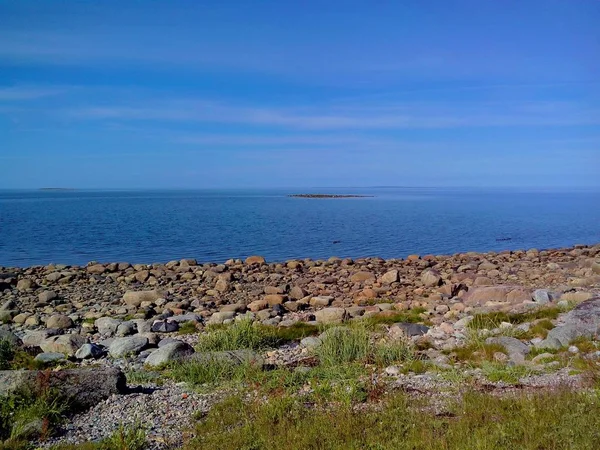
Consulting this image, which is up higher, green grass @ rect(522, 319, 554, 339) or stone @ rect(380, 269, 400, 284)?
green grass @ rect(522, 319, 554, 339)

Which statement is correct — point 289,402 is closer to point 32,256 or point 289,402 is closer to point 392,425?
point 392,425

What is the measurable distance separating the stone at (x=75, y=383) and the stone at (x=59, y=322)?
8078mm

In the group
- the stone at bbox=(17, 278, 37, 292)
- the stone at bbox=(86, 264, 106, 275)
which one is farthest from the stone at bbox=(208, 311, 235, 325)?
the stone at bbox=(86, 264, 106, 275)

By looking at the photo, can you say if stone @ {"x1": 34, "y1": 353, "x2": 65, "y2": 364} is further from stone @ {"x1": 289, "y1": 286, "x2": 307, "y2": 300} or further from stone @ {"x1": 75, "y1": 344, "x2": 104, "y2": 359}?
stone @ {"x1": 289, "y1": 286, "x2": 307, "y2": 300}

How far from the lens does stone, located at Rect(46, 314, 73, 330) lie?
51.0 ft

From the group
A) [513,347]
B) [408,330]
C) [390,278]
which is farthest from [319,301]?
[513,347]

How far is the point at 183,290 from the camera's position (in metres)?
22.1

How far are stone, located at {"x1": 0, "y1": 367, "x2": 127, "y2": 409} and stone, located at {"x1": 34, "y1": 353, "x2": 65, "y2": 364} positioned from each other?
279 cm

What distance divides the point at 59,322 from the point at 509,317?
1204 cm

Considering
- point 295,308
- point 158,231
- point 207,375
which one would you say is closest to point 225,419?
point 207,375

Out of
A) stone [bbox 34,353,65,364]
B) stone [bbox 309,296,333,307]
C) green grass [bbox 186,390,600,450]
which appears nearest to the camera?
green grass [bbox 186,390,600,450]

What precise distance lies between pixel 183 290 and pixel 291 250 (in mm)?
18327

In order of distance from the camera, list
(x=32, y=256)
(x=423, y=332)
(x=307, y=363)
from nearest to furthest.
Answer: (x=307, y=363)
(x=423, y=332)
(x=32, y=256)

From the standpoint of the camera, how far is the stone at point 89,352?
11.3 metres
